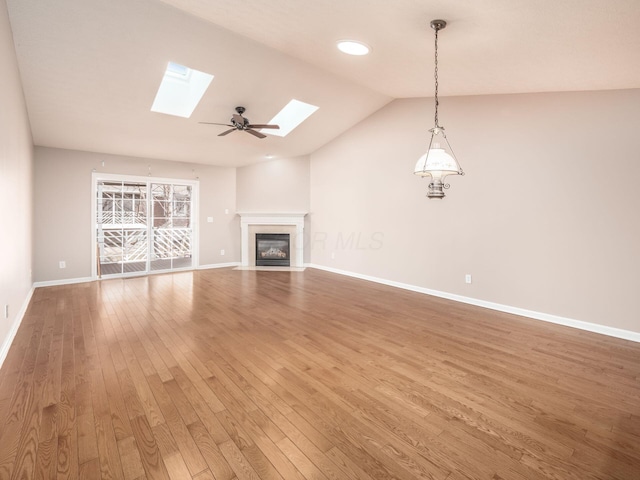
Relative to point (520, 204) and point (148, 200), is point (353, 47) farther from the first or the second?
point (148, 200)

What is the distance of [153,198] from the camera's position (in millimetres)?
6820

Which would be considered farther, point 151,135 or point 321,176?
point 321,176

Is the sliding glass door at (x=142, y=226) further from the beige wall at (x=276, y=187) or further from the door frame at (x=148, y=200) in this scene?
the beige wall at (x=276, y=187)

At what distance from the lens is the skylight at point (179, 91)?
4348 mm

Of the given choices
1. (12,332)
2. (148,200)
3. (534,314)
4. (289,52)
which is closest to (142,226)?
(148,200)

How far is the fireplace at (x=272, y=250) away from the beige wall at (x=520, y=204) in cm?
240

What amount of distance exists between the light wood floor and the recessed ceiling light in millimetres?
2973

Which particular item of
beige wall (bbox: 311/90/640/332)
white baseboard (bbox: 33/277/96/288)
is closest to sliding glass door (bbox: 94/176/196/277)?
white baseboard (bbox: 33/277/96/288)

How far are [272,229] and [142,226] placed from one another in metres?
2.81

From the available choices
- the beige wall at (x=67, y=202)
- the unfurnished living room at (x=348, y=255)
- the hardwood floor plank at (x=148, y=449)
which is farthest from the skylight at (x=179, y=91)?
the hardwood floor plank at (x=148, y=449)

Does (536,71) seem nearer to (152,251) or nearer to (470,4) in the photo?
(470,4)

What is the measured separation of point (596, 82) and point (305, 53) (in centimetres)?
304

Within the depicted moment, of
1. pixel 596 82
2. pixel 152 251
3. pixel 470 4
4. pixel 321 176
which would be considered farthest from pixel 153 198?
pixel 596 82

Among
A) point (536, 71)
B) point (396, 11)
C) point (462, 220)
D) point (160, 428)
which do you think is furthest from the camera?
point (462, 220)
